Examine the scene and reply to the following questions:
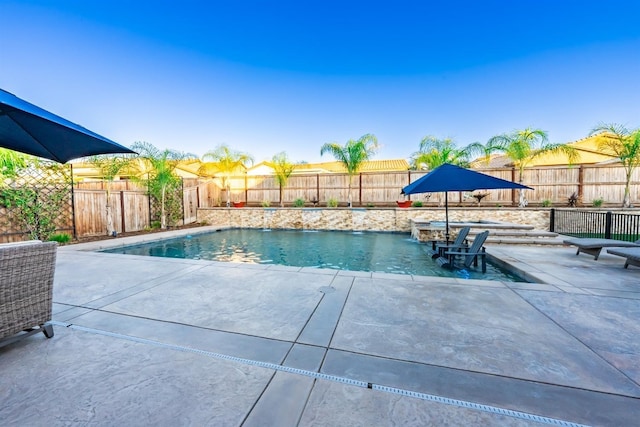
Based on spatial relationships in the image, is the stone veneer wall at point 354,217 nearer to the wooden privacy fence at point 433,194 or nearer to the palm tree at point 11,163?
the wooden privacy fence at point 433,194

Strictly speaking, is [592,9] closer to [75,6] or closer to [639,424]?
[639,424]

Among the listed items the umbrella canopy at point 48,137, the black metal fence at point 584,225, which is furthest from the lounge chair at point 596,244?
the umbrella canopy at point 48,137

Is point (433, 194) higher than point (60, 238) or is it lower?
higher

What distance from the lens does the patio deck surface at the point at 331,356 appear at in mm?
1430

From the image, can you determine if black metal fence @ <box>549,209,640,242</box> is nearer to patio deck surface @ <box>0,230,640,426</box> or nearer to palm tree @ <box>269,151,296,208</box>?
patio deck surface @ <box>0,230,640,426</box>

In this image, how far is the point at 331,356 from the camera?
1961 mm

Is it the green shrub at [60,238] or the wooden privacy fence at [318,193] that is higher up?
the wooden privacy fence at [318,193]

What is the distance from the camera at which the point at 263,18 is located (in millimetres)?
9344

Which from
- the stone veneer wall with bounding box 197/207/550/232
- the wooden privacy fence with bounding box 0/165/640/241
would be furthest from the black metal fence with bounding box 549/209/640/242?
the wooden privacy fence with bounding box 0/165/640/241

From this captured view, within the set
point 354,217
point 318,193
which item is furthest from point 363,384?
point 318,193

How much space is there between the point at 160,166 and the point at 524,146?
630 inches

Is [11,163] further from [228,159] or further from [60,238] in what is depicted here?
[228,159]

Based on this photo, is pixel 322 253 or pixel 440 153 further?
pixel 440 153

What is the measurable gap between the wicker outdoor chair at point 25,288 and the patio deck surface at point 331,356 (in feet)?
0.62
